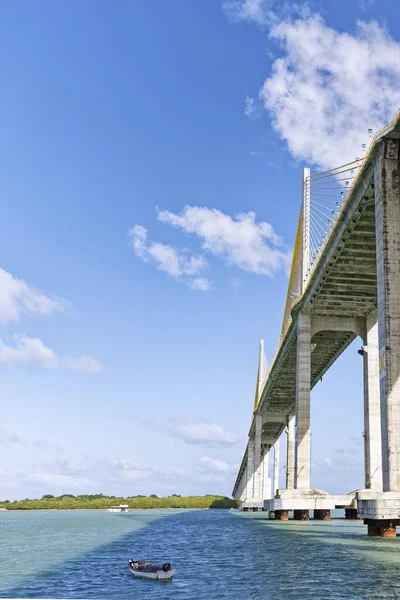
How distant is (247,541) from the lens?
39531 mm

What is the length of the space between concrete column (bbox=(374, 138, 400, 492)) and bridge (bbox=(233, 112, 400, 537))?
47 millimetres

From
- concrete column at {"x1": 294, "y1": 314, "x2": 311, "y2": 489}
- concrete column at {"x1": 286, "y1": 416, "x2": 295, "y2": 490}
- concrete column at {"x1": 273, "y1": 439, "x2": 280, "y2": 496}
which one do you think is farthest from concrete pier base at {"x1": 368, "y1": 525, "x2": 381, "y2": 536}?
concrete column at {"x1": 273, "y1": 439, "x2": 280, "y2": 496}

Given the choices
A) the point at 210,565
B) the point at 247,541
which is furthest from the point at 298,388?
the point at 210,565

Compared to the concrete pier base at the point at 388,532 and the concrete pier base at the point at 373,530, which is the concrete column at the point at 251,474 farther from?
the concrete pier base at the point at 388,532

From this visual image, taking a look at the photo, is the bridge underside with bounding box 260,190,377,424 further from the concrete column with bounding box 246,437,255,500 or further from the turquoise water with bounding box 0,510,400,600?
the concrete column with bounding box 246,437,255,500

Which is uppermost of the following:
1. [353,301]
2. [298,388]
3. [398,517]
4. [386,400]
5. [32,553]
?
[353,301]

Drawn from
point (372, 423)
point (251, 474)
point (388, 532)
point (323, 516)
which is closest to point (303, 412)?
point (372, 423)

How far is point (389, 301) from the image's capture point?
30.7 metres

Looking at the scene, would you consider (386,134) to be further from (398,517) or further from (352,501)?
(352,501)

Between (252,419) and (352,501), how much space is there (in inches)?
2783

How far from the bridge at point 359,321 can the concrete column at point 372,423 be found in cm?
9

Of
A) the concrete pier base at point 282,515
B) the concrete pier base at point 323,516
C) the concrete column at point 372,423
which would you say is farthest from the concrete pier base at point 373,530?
the concrete pier base at point 282,515

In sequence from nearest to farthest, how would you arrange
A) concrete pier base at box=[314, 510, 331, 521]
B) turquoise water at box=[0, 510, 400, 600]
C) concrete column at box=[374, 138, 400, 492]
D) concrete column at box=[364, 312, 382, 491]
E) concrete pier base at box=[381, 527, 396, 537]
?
turquoise water at box=[0, 510, 400, 600], concrete column at box=[374, 138, 400, 492], concrete pier base at box=[381, 527, 396, 537], concrete column at box=[364, 312, 382, 491], concrete pier base at box=[314, 510, 331, 521]

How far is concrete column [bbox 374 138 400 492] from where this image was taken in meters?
29.5
